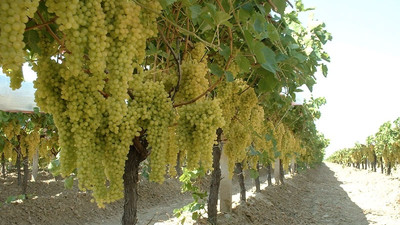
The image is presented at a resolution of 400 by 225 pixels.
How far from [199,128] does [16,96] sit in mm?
4721

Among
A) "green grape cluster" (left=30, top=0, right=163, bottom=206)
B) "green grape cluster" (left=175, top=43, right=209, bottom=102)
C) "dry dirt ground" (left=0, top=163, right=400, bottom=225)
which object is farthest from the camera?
"dry dirt ground" (left=0, top=163, right=400, bottom=225)

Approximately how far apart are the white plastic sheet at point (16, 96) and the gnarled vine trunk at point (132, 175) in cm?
322

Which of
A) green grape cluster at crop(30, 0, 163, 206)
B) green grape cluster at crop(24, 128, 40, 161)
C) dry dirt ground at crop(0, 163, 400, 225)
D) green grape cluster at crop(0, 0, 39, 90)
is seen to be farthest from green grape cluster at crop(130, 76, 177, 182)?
green grape cluster at crop(24, 128, 40, 161)

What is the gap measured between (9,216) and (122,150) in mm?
9172

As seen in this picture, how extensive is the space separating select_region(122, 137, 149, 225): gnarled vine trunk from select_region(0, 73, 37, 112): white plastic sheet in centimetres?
322

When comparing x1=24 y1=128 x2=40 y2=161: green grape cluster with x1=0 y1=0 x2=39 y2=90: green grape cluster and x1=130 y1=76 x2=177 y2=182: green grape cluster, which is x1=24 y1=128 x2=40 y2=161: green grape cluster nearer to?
x1=130 y1=76 x2=177 y2=182: green grape cluster

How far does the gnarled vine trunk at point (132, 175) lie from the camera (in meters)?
2.54

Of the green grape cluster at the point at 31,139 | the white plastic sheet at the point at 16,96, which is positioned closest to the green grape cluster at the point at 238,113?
the white plastic sheet at the point at 16,96

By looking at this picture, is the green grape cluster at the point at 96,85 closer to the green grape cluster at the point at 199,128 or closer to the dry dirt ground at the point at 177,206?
the green grape cluster at the point at 199,128

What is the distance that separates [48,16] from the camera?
1733mm

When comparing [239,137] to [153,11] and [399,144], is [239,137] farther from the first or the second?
[399,144]

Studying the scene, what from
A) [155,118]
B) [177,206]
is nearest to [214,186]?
[155,118]

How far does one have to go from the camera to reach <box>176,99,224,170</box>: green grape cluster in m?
1.84

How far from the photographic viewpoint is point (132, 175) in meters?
2.74
